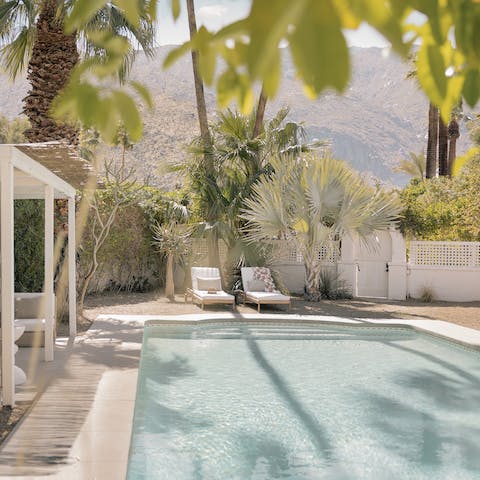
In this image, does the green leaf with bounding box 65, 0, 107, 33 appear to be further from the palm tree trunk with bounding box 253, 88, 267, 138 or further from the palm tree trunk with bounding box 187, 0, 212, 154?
the palm tree trunk with bounding box 253, 88, 267, 138

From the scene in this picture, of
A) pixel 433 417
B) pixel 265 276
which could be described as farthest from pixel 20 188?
pixel 265 276

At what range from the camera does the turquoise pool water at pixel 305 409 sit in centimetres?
545

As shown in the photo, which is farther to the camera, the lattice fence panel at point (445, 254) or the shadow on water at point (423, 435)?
the lattice fence panel at point (445, 254)

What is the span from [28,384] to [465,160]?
620cm

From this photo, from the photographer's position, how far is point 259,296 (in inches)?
538

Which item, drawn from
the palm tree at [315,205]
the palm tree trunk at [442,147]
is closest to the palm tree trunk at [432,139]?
the palm tree trunk at [442,147]

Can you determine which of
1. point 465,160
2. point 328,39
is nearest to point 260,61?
point 328,39

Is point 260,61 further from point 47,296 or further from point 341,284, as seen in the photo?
point 341,284

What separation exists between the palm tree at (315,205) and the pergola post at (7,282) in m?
9.49

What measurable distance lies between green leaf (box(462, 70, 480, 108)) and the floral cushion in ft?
44.7

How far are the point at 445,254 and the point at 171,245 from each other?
733cm

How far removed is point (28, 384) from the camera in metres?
6.93

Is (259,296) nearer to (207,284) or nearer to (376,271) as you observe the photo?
(207,284)

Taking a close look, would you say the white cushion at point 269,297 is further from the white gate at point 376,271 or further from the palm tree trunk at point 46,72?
the palm tree trunk at point 46,72
